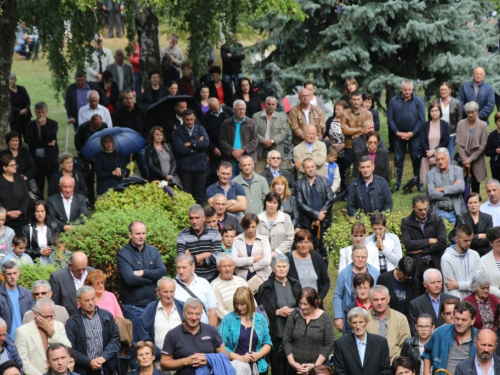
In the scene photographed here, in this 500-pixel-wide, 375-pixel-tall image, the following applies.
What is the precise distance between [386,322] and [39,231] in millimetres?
5112

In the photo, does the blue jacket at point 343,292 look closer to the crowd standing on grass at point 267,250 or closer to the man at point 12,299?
the crowd standing on grass at point 267,250

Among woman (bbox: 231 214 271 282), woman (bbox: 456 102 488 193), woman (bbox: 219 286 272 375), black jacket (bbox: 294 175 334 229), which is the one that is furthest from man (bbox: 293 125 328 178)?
woman (bbox: 219 286 272 375)

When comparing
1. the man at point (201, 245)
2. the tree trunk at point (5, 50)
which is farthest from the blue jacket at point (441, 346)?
the tree trunk at point (5, 50)

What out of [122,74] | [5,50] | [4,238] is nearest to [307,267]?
[4,238]

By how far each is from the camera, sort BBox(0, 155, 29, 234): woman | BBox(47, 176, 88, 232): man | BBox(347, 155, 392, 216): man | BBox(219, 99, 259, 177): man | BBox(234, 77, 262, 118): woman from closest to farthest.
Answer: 1. BBox(47, 176, 88, 232): man
2. BBox(347, 155, 392, 216): man
3. BBox(0, 155, 29, 234): woman
4. BBox(219, 99, 259, 177): man
5. BBox(234, 77, 262, 118): woman

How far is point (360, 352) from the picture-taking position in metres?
12.8

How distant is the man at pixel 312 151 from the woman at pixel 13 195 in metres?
4.33

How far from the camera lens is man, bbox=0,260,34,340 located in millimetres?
13297

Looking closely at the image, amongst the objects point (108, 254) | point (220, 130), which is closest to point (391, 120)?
point (220, 130)

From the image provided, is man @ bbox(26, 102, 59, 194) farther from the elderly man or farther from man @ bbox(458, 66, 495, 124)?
the elderly man

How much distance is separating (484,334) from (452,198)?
528 cm

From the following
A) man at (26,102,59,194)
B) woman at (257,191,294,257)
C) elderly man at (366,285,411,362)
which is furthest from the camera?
man at (26,102,59,194)

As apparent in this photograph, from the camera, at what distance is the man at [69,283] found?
1373 centimetres

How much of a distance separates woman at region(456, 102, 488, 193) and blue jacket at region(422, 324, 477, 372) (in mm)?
6685
